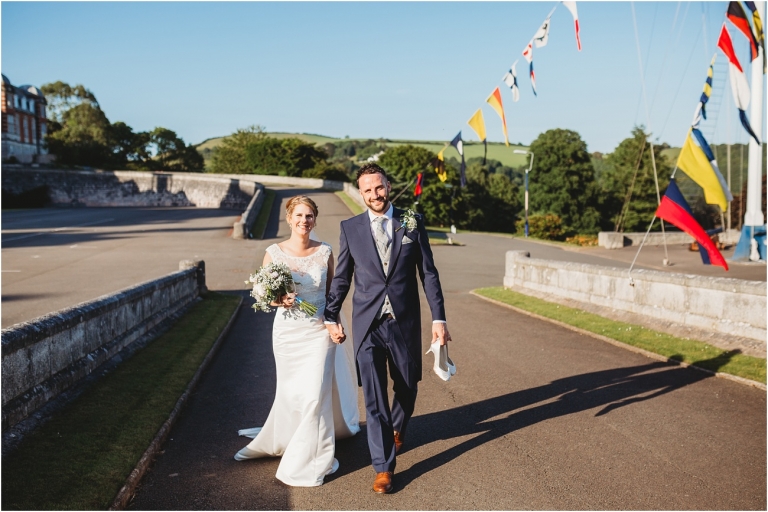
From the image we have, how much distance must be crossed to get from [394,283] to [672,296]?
26.2 feet

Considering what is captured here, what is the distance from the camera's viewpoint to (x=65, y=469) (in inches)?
200

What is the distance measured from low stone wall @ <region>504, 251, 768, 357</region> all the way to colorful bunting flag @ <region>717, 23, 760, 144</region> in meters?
3.48

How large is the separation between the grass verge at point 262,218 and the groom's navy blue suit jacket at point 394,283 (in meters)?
27.6

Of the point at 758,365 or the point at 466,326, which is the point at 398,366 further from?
the point at 466,326

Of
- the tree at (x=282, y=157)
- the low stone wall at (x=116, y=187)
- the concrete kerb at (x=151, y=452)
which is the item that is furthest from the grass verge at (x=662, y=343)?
the tree at (x=282, y=157)

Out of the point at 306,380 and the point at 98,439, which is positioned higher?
the point at 306,380

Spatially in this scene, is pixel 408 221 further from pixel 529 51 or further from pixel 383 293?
pixel 529 51

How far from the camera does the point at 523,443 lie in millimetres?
6102

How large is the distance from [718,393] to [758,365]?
1.44m

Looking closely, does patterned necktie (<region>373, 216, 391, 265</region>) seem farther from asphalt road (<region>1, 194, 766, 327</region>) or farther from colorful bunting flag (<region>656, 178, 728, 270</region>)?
asphalt road (<region>1, 194, 766, 327</region>)

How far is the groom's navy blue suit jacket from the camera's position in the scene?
17.8 feet

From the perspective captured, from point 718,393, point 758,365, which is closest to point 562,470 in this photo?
point 718,393

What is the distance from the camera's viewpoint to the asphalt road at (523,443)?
4918 mm

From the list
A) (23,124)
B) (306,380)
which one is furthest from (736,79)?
(23,124)
